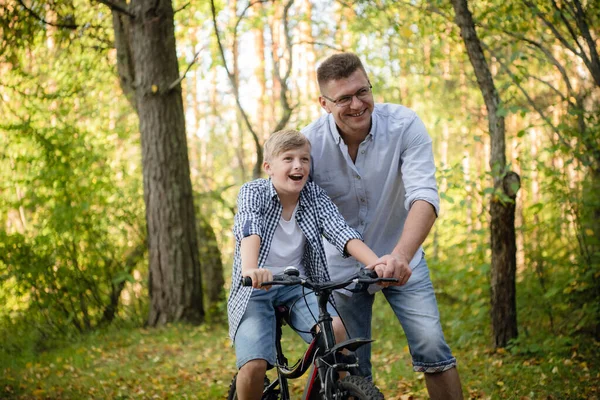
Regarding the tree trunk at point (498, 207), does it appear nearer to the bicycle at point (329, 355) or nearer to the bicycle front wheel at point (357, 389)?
the bicycle at point (329, 355)

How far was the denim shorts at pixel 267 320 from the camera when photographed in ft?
11.4

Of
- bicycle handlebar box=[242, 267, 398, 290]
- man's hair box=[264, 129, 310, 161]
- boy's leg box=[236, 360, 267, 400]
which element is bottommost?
boy's leg box=[236, 360, 267, 400]

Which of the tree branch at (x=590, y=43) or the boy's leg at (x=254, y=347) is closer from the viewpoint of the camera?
the boy's leg at (x=254, y=347)

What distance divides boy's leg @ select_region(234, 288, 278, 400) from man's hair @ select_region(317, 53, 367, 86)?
117 cm

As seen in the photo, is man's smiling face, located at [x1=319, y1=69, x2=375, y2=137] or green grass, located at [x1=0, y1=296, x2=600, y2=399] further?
green grass, located at [x1=0, y1=296, x2=600, y2=399]

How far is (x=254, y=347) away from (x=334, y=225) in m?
0.72

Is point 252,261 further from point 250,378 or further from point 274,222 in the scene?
point 250,378

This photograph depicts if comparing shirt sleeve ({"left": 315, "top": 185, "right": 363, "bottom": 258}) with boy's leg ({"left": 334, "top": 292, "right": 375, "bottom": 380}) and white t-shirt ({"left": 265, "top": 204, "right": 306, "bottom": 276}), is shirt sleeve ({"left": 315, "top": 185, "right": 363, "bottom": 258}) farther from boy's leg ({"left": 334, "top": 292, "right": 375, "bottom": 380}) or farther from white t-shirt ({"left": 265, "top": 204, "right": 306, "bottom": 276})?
boy's leg ({"left": 334, "top": 292, "right": 375, "bottom": 380})

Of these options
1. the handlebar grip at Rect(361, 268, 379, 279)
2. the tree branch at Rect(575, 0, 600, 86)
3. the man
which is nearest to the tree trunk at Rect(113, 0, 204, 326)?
the tree branch at Rect(575, 0, 600, 86)

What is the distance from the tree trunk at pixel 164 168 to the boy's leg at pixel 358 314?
254 inches

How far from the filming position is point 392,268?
10.00 feet

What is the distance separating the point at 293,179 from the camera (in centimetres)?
352

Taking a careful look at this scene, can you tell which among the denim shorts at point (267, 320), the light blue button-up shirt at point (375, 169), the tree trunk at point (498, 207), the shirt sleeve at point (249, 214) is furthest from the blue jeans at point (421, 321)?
the tree trunk at point (498, 207)

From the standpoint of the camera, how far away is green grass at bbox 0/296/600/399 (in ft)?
19.2
